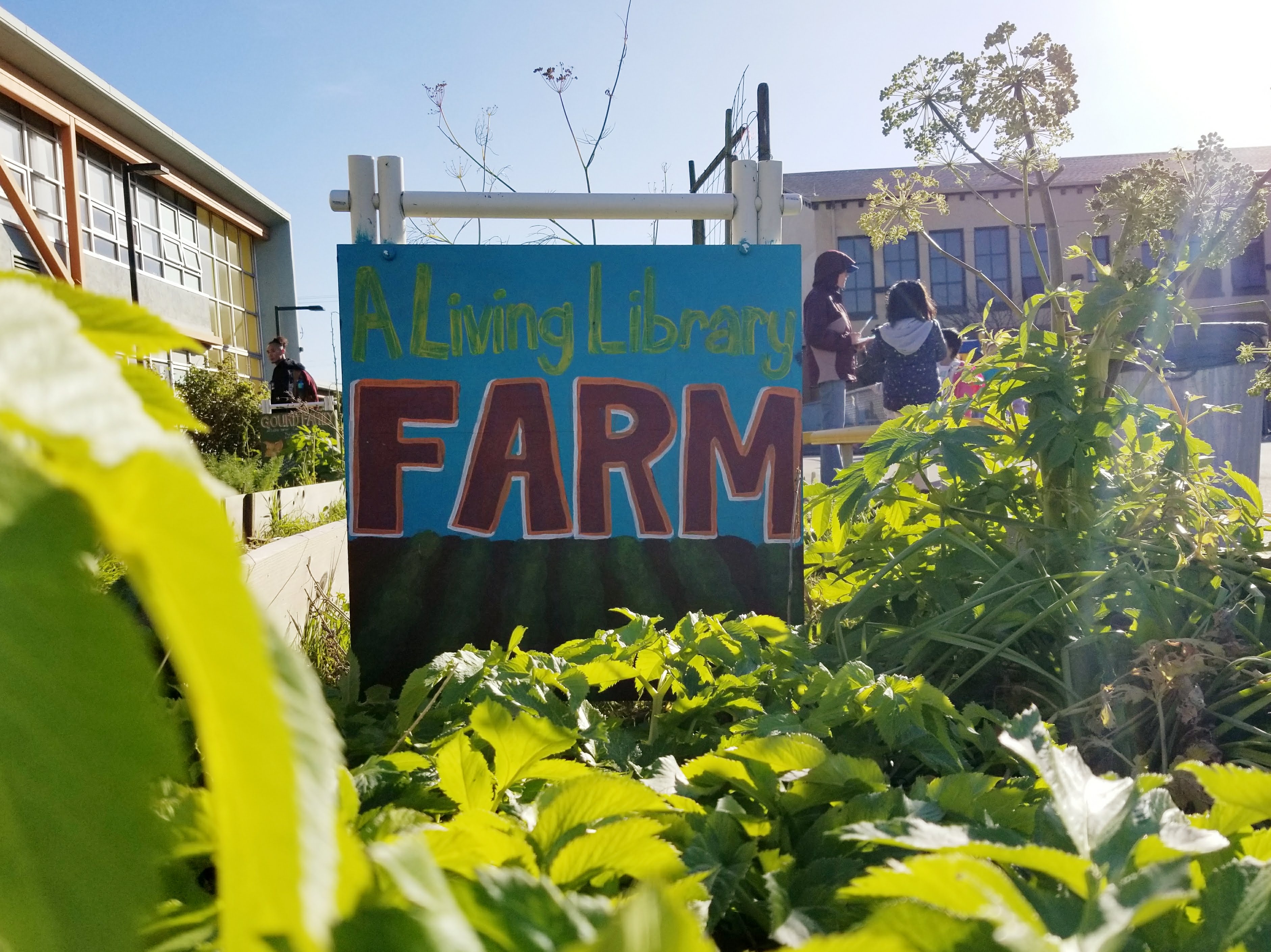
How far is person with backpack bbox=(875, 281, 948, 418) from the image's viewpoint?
4.72 metres

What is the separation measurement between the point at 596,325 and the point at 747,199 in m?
0.54

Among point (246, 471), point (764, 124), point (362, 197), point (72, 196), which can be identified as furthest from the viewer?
point (72, 196)

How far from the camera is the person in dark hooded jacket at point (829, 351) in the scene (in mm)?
5016

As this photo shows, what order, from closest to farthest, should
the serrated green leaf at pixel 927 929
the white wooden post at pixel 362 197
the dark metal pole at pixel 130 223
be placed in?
the serrated green leaf at pixel 927 929 < the white wooden post at pixel 362 197 < the dark metal pole at pixel 130 223

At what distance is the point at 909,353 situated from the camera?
15.6ft

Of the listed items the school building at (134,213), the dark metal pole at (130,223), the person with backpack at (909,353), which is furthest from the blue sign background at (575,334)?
the dark metal pole at (130,223)

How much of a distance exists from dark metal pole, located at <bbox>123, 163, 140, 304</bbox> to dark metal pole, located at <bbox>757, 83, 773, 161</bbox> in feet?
26.9

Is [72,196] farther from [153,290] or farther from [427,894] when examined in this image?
[427,894]

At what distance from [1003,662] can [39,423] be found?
5.02 ft

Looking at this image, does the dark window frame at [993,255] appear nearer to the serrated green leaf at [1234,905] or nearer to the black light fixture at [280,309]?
the black light fixture at [280,309]

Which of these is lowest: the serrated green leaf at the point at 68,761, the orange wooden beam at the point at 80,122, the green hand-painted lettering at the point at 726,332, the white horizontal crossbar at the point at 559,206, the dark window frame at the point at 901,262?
the serrated green leaf at the point at 68,761

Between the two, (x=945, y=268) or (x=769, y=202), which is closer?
(x=769, y=202)

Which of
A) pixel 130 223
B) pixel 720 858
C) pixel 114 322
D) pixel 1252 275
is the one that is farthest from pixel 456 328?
pixel 1252 275

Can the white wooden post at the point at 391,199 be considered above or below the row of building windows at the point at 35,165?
below
